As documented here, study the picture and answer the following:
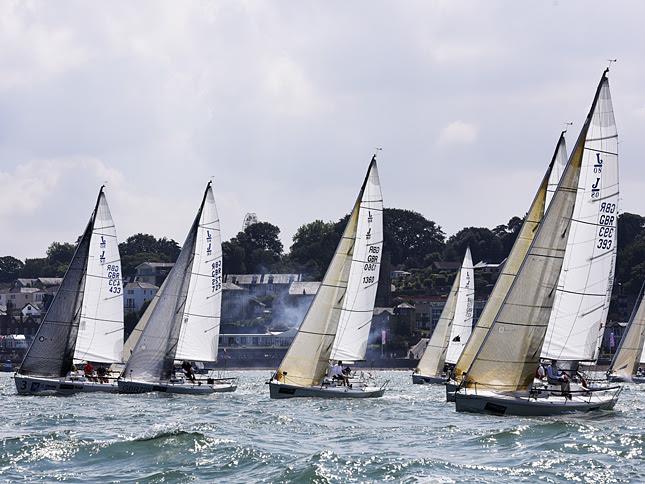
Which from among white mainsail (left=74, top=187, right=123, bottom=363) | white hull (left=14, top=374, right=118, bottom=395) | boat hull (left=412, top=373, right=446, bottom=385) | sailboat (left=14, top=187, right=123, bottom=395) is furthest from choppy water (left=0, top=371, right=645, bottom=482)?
boat hull (left=412, top=373, right=446, bottom=385)

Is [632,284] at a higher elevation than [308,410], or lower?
higher

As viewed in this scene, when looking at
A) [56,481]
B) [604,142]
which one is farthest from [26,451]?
[604,142]

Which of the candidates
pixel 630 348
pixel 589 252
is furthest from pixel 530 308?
pixel 630 348

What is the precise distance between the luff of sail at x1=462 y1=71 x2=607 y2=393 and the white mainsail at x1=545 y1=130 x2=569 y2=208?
10326mm

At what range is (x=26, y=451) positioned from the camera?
27688 millimetres

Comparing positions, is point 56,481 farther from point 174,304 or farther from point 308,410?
point 174,304

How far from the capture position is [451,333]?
232 feet

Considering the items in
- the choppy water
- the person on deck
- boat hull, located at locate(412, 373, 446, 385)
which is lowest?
the choppy water

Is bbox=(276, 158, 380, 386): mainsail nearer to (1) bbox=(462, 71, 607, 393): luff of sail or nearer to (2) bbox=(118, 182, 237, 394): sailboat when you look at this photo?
(2) bbox=(118, 182, 237, 394): sailboat

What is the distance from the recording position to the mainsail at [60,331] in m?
49.8

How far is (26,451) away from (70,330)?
2325cm

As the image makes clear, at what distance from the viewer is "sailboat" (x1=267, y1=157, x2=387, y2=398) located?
47.1 meters

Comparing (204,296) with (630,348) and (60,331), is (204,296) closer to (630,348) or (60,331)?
(60,331)

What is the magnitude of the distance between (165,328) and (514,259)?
13881 millimetres
